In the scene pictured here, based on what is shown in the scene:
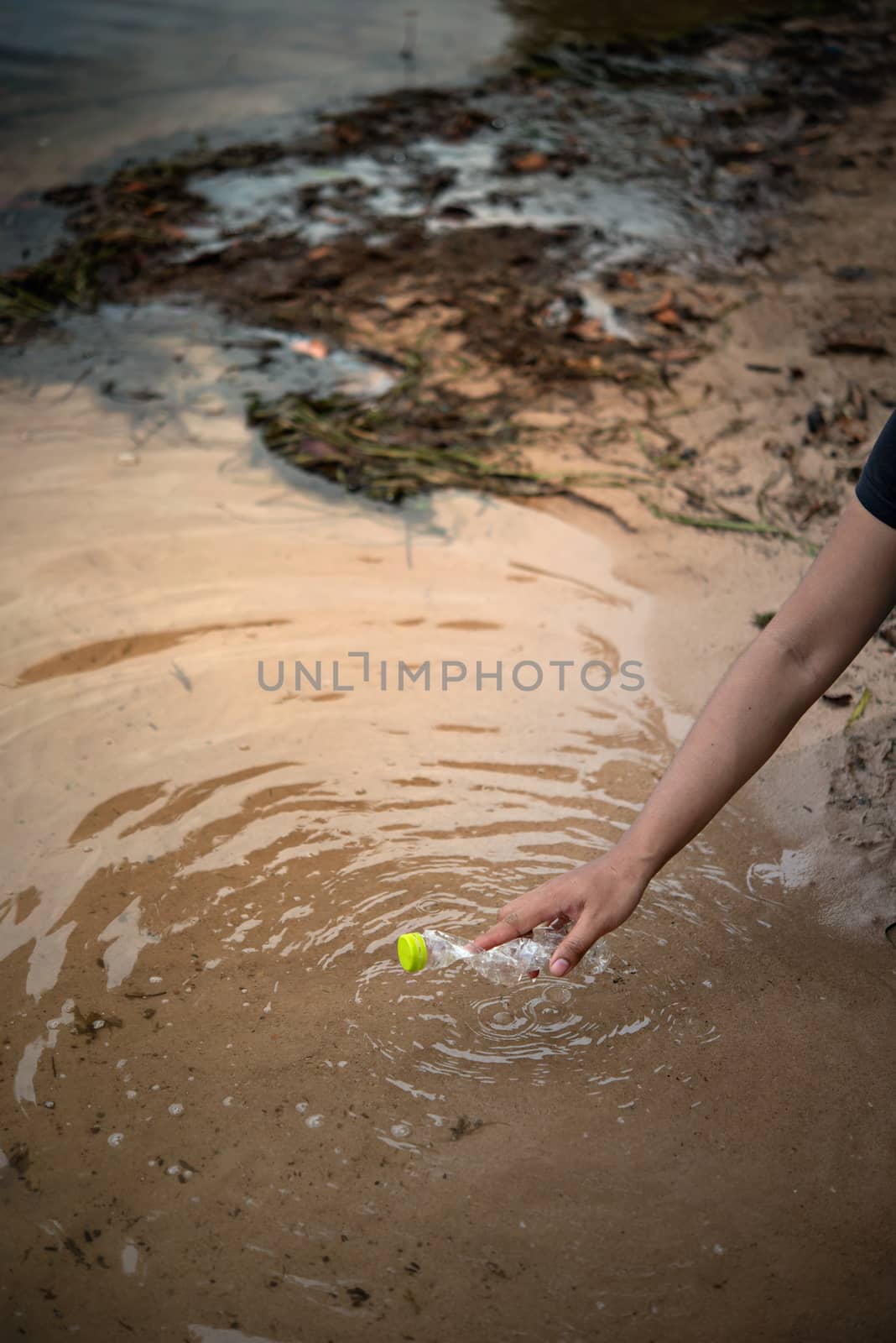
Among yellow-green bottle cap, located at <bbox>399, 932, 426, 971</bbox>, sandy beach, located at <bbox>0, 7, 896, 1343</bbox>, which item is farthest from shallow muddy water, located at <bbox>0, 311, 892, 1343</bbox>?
yellow-green bottle cap, located at <bbox>399, 932, 426, 971</bbox>

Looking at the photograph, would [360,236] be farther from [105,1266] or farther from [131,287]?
[105,1266]

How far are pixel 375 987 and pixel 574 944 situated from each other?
2.16ft

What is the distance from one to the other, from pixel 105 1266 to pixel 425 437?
2.53 m

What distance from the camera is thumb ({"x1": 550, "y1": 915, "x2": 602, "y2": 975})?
1.45 metres

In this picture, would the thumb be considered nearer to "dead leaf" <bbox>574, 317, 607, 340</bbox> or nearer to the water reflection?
"dead leaf" <bbox>574, 317, 607, 340</bbox>

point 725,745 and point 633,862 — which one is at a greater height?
point 725,745

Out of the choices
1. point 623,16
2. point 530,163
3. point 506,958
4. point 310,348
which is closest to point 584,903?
point 506,958

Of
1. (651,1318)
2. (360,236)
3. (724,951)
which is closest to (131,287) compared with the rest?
(360,236)

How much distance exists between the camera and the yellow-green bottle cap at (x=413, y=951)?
175cm

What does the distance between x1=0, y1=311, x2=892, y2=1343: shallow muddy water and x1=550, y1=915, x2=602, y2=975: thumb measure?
0.47m

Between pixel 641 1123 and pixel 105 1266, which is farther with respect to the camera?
pixel 641 1123

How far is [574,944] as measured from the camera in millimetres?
1446

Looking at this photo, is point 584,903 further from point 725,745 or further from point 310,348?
point 310,348

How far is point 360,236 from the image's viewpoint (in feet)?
14.9
